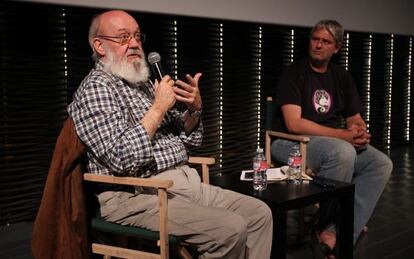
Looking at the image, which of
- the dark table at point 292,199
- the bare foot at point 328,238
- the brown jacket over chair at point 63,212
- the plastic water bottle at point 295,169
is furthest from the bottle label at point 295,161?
the brown jacket over chair at point 63,212

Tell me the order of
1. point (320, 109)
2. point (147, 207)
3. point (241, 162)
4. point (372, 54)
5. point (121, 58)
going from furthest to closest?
point (372, 54) → point (241, 162) → point (320, 109) → point (121, 58) → point (147, 207)

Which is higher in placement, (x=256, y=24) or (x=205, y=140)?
(x=256, y=24)

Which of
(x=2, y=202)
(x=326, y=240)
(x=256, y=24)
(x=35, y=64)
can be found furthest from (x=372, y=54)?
(x=2, y=202)

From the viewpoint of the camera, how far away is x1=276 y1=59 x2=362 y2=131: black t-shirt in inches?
120

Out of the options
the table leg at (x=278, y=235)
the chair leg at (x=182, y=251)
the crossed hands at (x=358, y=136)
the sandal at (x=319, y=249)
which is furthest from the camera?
the crossed hands at (x=358, y=136)

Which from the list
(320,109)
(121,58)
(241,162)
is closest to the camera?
(121,58)

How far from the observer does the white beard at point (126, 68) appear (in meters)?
2.12

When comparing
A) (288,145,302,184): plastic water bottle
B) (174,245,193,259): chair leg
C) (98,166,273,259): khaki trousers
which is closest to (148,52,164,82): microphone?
(98,166,273,259): khaki trousers

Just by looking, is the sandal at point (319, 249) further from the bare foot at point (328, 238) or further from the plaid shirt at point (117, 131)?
the plaid shirt at point (117, 131)

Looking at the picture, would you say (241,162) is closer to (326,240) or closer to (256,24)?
(256,24)

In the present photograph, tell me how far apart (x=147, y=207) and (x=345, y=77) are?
1.87 meters

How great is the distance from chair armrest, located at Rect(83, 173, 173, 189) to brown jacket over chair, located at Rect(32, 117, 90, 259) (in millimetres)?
52

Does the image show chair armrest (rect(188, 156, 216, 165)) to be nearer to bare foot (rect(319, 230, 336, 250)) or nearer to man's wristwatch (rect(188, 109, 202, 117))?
man's wristwatch (rect(188, 109, 202, 117))

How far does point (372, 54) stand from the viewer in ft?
19.3
